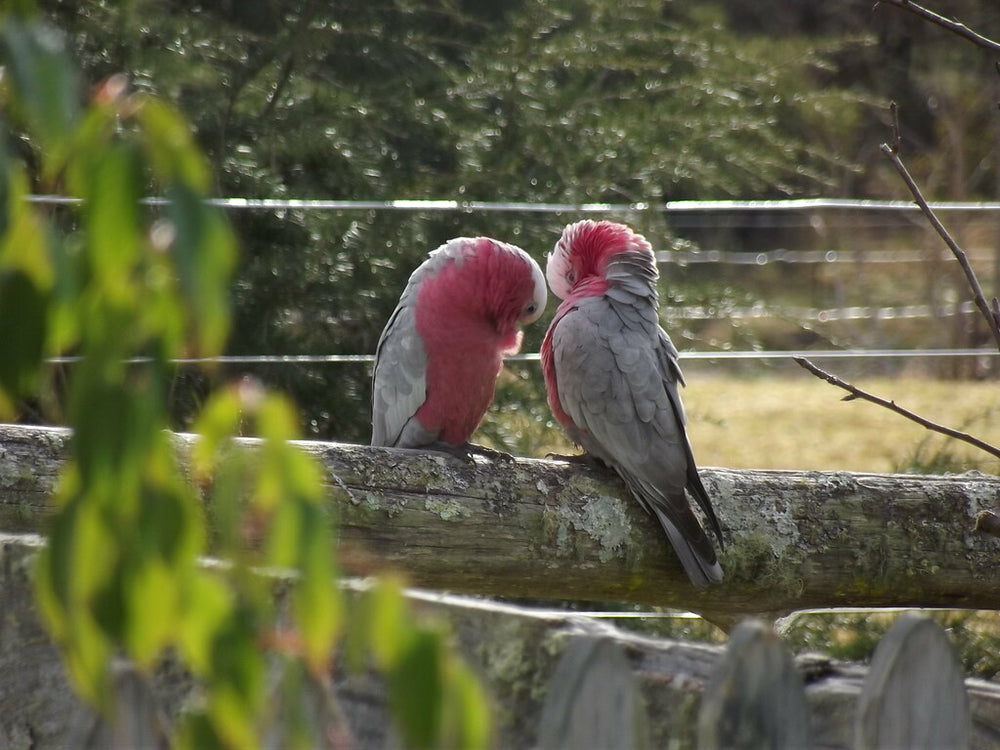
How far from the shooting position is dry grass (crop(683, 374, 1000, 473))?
568 centimetres

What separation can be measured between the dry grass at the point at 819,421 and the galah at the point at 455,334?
242 centimetres

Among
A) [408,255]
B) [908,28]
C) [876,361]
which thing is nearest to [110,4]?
[408,255]

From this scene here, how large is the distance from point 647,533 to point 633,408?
0.93 ft

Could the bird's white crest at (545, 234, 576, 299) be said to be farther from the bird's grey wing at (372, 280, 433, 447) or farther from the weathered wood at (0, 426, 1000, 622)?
the weathered wood at (0, 426, 1000, 622)

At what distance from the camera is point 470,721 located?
0.63m

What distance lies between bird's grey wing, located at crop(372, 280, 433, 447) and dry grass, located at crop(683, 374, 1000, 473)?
7.96ft

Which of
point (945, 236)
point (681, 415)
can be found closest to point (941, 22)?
point (945, 236)

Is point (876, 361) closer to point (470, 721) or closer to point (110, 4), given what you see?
point (110, 4)

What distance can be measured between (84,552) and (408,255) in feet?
12.1

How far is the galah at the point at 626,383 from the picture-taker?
85.7 inches

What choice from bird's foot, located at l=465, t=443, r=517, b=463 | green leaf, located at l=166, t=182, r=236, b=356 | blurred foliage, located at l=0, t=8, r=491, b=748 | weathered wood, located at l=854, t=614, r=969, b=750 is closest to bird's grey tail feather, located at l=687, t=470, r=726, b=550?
bird's foot, located at l=465, t=443, r=517, b=463

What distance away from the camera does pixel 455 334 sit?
261 centimetres

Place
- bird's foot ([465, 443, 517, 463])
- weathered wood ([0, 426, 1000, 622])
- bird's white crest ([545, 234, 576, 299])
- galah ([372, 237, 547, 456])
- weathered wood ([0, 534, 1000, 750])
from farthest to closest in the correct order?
1. bird's white crest ([545, 234, 576, 299])
2. galah ([372, 237, 547, 456])
3. bird's foot ([465, 443, 517, 463])
4. weathered wood ([0, 426, 1000, 622])
5. weathered wood ([0, 534, 1000, 750])

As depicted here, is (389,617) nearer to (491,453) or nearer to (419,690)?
(419,690)
